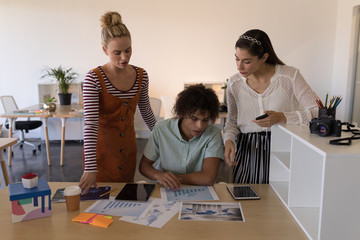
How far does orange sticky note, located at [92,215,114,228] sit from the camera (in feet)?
2.95

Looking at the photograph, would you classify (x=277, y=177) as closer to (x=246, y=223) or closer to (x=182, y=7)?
(x=246, y=223)

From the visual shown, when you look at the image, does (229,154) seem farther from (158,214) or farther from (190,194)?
(158,214)

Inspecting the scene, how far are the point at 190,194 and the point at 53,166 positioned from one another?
10.6 feet

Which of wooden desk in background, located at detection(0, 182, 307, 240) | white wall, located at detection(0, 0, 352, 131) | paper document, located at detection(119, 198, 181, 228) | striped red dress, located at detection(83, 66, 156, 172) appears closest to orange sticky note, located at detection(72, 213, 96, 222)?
wooden desk in background, located at detection(0, 182, 307, 240)

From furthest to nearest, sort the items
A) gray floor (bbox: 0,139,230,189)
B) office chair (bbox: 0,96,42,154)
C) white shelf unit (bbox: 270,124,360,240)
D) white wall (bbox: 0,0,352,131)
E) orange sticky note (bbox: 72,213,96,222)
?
1. white wall (bbox: 0,0,352,131)
2. office chair (bbox: 0,96,42,154)
3. gray floor (bbox: 0,139,230,189)
4. orange sticky note (bbox: 72,213,96,222)
5. white shelf unit (bbox: 270,124,360,240)

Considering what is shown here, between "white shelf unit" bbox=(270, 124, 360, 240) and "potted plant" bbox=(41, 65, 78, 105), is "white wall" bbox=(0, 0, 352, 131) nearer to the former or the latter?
"potted plant" bbox=(41, 65, 78, 105)

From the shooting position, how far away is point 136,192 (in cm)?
152

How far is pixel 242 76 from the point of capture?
1687 mm

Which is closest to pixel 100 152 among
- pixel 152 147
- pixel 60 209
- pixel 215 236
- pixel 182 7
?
pixel 152 147

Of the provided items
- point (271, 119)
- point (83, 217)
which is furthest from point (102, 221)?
point (271, 119)

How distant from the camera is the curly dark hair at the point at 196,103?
1.57 metres

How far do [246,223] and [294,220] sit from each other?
0.67ft

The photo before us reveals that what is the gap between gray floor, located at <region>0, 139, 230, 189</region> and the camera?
3.74 metres

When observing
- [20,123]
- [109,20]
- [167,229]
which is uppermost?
[109,20]
